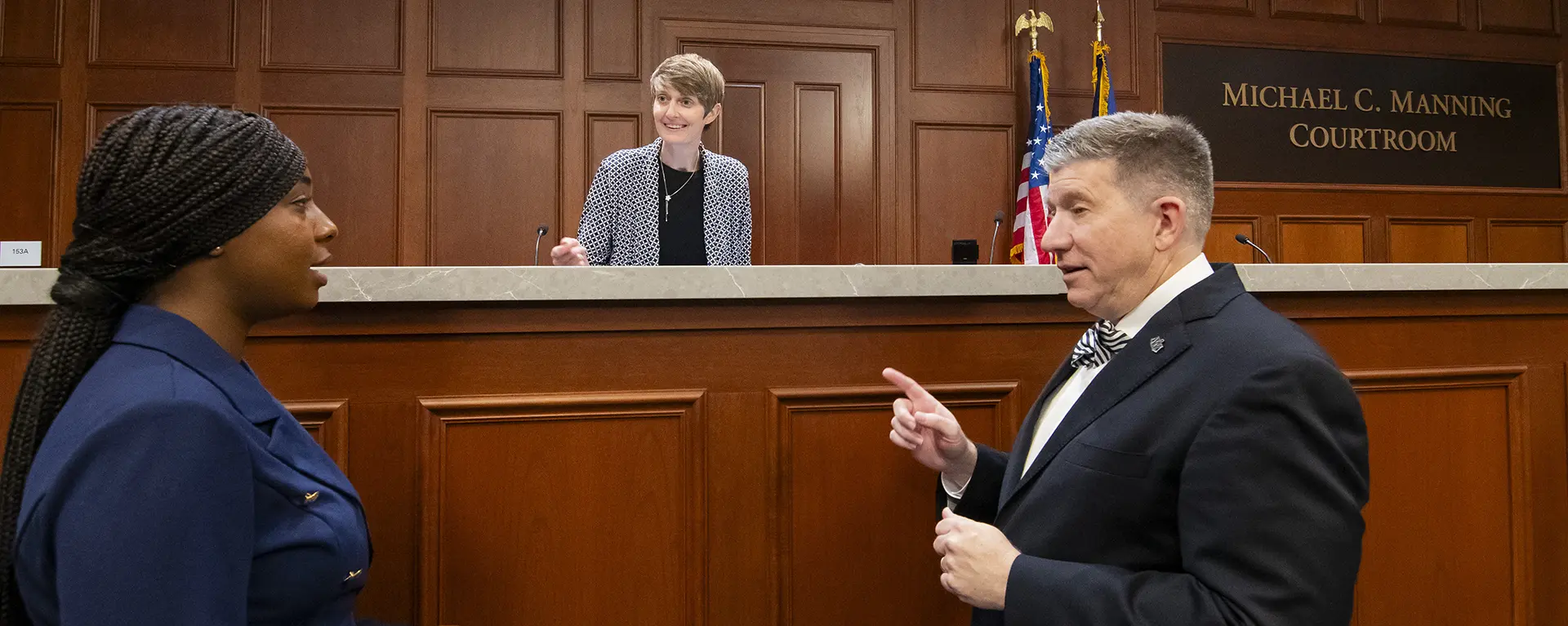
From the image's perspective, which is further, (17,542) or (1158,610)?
(1158,610)

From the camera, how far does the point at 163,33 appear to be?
4918 millimetres

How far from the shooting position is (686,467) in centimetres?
165

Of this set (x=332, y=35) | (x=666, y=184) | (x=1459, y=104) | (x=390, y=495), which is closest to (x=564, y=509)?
(x=390, y=495)

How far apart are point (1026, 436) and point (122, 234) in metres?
1.18

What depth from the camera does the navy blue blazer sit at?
0.89 metres

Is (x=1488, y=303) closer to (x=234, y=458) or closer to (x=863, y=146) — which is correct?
(x=234, y=458)

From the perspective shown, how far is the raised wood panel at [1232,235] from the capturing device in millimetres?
5883

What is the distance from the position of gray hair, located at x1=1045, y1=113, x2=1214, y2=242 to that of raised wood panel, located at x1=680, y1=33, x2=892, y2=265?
409 cm

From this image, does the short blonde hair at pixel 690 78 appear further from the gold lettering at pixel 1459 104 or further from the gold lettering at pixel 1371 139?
the gold lettering at pixel 1459 104

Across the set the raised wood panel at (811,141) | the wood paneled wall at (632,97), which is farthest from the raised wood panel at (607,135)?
the raised wood panel at (811,141)

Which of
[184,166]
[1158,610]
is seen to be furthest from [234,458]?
[1158,610]

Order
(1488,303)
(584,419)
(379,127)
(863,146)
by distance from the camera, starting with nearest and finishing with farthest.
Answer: (584,419)
(1488,303)
(379,127)
(863,146)

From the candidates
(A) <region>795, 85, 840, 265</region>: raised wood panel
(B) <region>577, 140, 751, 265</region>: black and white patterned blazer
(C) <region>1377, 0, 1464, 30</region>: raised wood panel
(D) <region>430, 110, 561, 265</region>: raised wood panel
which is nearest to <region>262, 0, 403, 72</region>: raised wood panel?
(D) <region>430, 110, 561, 265</region>: raised wood panel

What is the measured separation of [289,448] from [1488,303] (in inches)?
86.6
